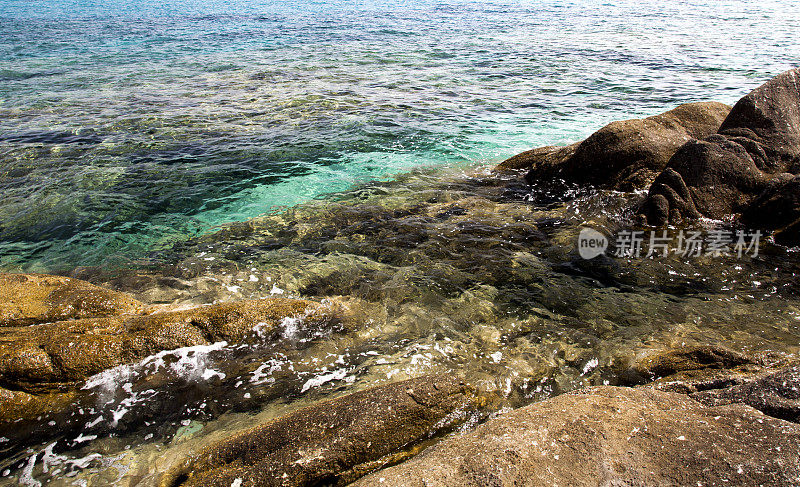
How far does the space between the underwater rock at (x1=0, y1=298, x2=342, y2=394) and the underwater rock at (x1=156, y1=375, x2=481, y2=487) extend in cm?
144

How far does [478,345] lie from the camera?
15.1 feet

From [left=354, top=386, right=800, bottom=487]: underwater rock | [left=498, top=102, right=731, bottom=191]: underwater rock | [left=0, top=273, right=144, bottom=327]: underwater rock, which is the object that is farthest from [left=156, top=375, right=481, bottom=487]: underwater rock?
[left=498, top=102, right=731, bottom=191]: underwater rock

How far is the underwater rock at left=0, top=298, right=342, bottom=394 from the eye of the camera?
148 inches

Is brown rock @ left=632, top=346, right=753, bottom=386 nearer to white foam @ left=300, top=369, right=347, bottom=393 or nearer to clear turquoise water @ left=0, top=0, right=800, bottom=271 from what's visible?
white foam @ left=300, top=369, right=347, bottom=393

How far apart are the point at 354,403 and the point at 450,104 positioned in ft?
43.4

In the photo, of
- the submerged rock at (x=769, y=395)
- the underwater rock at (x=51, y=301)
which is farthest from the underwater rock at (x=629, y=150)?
the underwater rock at (x=51, y=301)

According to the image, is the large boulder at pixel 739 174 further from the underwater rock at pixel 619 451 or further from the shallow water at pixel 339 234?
the underwater rock at pixel 619 451

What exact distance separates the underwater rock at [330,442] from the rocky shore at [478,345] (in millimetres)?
13

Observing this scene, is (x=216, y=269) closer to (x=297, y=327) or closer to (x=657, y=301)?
(x=297, y=327)

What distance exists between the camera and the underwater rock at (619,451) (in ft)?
7.62

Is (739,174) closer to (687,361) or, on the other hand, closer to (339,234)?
(687,361)

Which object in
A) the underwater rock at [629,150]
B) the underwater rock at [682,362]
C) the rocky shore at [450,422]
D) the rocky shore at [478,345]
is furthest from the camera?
the underwater rock at [629,150]

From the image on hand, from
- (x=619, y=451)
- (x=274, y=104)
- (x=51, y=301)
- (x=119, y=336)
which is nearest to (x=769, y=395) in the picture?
(x=619, y=451)

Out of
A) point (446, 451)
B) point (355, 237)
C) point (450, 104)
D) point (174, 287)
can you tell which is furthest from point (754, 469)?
point (450, 104)
